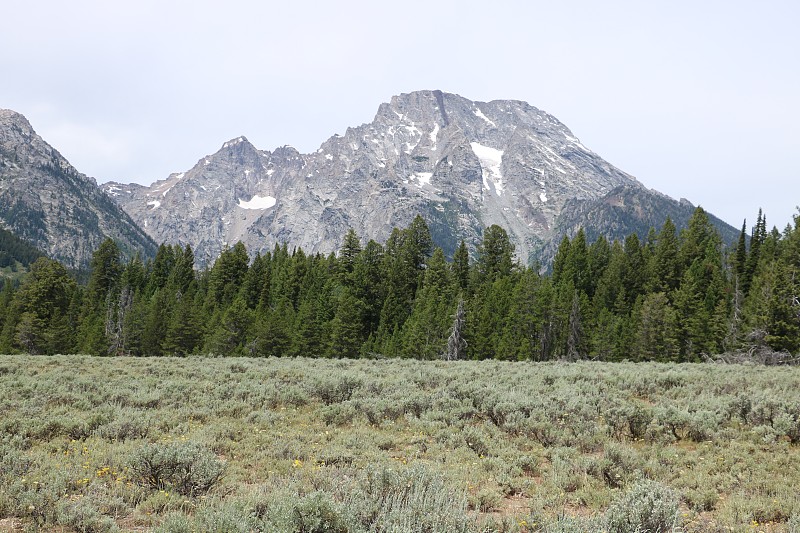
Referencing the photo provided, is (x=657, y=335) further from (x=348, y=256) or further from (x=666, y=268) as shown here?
(x=348, y=256)

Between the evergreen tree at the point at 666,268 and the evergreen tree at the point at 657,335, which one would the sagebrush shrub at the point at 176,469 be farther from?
the evergreen tree at the point at 666,268

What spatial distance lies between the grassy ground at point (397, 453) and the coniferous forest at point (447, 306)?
113 ft

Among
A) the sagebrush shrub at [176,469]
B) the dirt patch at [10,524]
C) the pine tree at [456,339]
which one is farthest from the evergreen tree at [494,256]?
the dirt patch at [10,524]

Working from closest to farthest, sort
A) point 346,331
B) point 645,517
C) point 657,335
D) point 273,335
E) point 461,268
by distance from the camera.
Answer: point 645,517 → point 657,335 → point 346,331 → point 273,335 → point 461,268

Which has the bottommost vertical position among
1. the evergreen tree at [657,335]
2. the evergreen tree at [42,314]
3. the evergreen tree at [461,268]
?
the evergreen tree at [42,314]

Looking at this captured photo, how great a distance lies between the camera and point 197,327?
62.1 meters

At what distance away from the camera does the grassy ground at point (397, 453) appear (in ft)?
19.8

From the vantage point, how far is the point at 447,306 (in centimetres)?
5491

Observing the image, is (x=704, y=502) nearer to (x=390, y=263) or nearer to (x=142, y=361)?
(x=142, y=361)

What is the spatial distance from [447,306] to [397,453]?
45.5 meters

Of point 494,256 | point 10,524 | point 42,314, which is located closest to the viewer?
point 10,524

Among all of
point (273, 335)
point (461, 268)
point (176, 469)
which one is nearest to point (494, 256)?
point (461, 268)

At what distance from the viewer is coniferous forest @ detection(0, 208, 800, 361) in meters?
50.7

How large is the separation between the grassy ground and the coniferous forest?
113 feet
